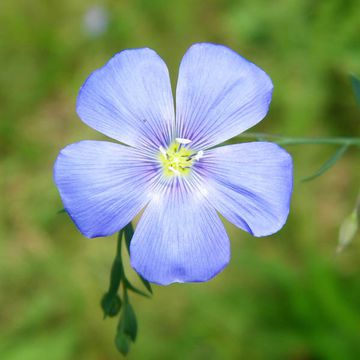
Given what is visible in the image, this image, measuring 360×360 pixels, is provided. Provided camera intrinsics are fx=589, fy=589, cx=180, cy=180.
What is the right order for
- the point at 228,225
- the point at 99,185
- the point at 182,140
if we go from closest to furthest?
the point at 99,185 < the point at 182,140 < the point at 228,225

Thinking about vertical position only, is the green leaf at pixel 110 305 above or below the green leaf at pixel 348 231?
above

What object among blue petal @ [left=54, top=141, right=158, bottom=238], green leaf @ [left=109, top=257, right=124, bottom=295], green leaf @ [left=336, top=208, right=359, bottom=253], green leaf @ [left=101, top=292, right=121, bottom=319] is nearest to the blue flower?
blue petal @ [left=54, top=141, right=158, bottom=238]

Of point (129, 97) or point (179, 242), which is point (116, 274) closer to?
point (179, 242)

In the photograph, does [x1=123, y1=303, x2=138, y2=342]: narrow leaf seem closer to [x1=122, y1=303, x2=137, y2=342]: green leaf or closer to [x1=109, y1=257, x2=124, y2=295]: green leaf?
[x1=122, y1=303, x2=137, y2=342]: green leaf

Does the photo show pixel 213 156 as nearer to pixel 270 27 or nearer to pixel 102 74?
pixel 102 74

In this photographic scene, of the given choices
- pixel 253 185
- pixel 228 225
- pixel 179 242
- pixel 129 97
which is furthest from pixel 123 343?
pixel 228 225

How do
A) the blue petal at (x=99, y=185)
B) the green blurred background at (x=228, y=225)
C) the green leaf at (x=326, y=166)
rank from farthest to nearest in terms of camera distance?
the green blurred background at (x=228, y=225) < the green leaf at (x=326, y=166) < the blue petal at (x=99, y=185)

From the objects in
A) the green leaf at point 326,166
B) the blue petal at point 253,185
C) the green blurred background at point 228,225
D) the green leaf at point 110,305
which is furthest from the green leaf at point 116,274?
the green blurred background at point 228,225

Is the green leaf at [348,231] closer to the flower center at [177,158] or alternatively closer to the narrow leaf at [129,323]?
the flower center at [177,158]

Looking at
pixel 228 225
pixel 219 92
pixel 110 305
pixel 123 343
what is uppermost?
pixel 219 92
